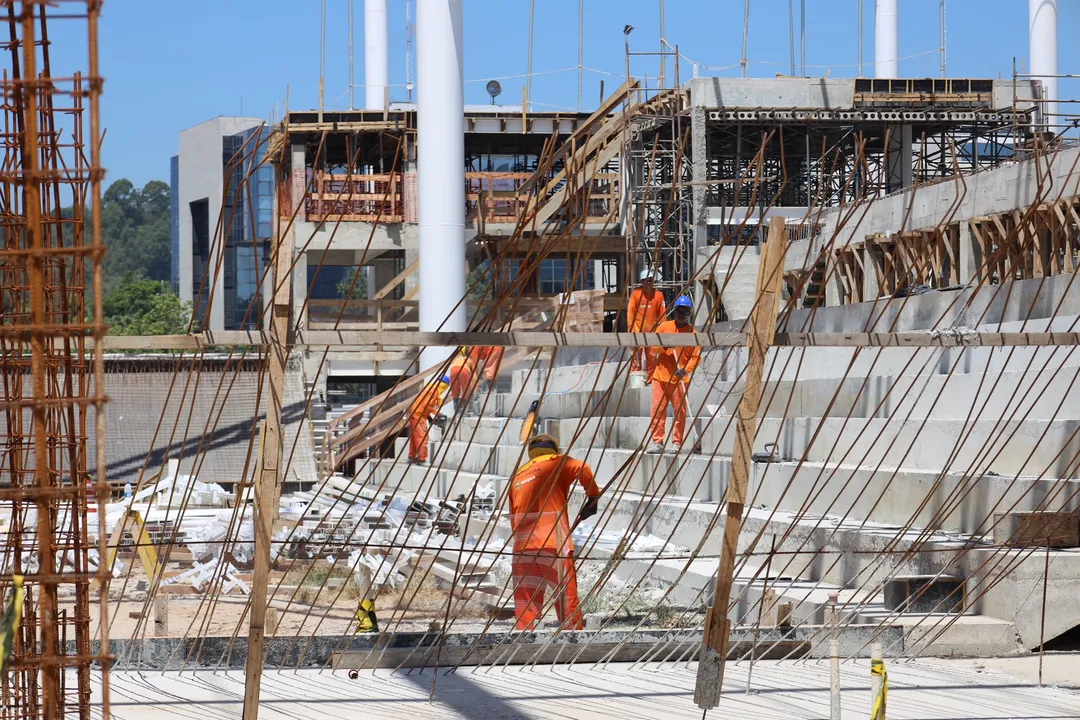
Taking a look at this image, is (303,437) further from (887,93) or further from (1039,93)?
(1039,93)

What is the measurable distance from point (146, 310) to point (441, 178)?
52.6m

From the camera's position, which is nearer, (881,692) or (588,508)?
(881,692)

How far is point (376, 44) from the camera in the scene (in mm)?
30750

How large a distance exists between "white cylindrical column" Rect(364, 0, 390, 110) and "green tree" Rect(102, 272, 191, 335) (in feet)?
69.5

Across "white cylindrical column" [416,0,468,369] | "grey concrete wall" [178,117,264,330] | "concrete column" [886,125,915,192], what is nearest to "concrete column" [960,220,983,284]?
"white cylindrical column" [416,0,468,369]

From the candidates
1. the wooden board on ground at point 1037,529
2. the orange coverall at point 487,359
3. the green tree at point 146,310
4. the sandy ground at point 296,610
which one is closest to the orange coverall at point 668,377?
the orange coverall at point 487,359

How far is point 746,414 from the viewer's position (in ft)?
14.9

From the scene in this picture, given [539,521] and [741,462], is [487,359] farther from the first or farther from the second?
[539,521]

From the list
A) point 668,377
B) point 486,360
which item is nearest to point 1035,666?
point 486,360

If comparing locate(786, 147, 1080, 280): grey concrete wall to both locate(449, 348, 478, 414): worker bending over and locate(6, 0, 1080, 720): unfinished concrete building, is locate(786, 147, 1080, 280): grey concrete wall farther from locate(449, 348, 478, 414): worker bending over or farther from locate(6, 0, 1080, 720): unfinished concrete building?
locate(449, 348, 478, 414): worker bending over

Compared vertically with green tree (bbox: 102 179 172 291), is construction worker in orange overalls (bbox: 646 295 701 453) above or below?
below

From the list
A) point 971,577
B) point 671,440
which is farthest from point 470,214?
point 971,577

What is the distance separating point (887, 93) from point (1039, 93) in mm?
3041

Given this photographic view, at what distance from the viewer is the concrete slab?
520 cm
